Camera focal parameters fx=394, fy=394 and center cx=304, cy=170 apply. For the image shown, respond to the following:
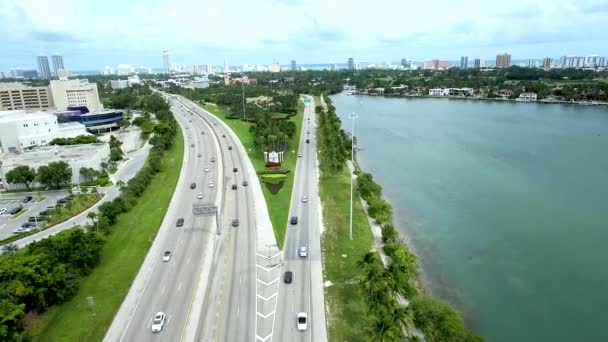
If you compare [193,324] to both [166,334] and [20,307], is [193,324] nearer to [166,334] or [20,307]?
[166,334]

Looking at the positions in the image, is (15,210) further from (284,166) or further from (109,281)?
(284,166)

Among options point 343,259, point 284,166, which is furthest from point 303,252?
point 284,166

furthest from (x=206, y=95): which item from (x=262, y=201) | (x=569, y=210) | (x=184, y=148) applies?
(x=569, y=210)

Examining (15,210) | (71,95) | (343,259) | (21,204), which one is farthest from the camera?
(71,95)

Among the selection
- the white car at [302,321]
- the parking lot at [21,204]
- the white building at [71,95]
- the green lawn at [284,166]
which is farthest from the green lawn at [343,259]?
the white building at [71,95]

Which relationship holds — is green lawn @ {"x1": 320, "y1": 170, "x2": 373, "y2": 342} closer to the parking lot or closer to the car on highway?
the parking lot

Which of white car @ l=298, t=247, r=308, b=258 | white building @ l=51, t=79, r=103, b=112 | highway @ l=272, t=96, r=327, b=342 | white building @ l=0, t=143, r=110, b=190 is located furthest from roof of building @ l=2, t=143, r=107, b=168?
white building @ l=51, t=79, r=103, b=112
